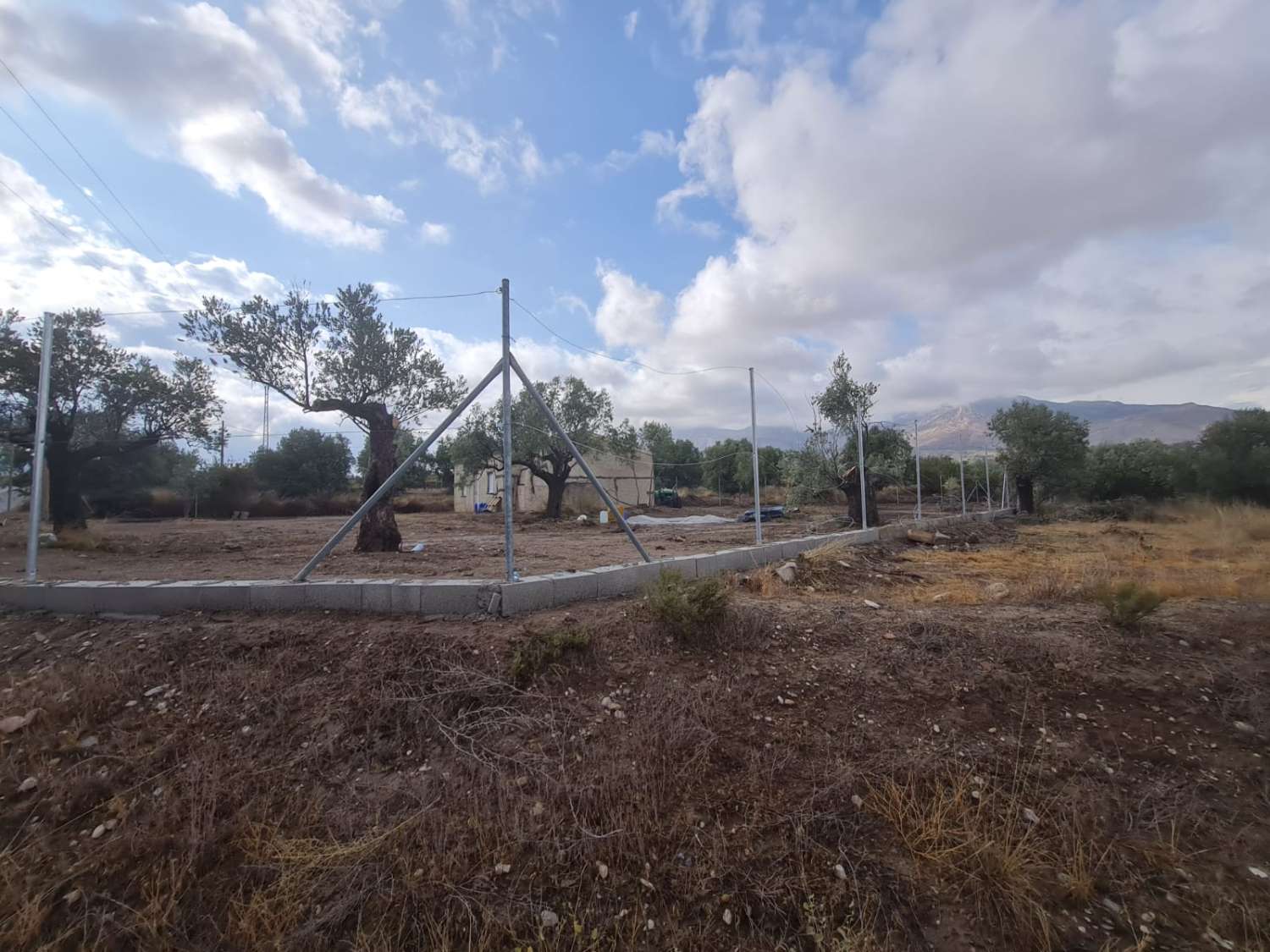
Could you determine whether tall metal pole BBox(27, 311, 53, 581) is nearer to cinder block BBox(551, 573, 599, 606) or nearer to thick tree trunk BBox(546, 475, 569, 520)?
cinder block BBox(551, 573, 599, 606)

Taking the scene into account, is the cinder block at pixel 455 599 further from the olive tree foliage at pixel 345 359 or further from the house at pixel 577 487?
the house at pixel 577 487

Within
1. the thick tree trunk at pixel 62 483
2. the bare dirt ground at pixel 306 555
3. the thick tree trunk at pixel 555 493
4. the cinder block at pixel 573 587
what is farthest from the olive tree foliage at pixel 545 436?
the cinder block at pixel 573 587

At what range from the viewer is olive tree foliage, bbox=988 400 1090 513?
79.8ft

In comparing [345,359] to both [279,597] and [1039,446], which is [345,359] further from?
[1039,446]

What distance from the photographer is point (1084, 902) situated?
248 cm

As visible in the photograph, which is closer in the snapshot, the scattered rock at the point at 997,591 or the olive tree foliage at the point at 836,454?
the scattered rock at the point at 997,591

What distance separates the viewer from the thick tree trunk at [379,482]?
386 inches

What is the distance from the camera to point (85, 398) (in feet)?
49.4

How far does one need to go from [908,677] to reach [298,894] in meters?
4.00

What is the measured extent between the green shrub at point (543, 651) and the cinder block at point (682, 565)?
A: 2312 mm

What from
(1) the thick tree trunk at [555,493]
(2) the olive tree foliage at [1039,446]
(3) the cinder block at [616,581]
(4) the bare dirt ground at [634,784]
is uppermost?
(2) the olive tree foliage at [1039,446]

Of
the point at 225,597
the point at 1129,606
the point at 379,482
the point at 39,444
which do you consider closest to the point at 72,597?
the point at 225,597

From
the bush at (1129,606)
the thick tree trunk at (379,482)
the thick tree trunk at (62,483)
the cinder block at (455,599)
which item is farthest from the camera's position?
the thick tree trunk at (62,483)

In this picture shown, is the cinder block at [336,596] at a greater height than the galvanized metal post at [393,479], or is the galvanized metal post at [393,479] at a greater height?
the galvanized metal post at [393,479]
